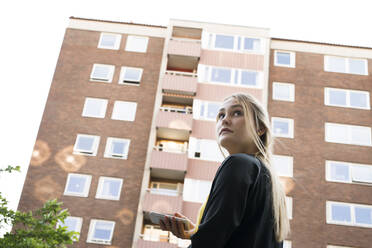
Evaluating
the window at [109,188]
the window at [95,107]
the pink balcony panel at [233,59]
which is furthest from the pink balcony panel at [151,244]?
the pink balcony panel at [233,59]

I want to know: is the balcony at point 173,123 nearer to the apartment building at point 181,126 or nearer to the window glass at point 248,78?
the apartment building at point 181,126

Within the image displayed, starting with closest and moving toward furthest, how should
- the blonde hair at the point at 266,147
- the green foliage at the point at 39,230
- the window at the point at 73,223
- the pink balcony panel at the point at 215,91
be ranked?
the blonde hair at the point at 266,147, the green foliage at the point at 39,230, the window at the point at 73,223, the pink balcony panel at the point at 215,91

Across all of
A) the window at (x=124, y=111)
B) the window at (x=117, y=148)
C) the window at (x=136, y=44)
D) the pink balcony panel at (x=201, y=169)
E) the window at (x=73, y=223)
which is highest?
the window at (x=136, y=44)

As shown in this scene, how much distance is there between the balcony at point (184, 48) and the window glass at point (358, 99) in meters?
11.9

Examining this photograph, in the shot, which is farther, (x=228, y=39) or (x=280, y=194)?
(x=228, y=39)

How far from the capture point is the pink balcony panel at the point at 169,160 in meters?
27.9

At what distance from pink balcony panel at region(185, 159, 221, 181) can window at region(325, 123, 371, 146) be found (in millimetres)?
8501

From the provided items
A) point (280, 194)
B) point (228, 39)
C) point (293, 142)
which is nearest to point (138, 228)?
point (293, 142)

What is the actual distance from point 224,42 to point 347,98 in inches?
399

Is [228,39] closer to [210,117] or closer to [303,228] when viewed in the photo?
[210,117]

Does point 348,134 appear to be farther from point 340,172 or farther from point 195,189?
point 195,189

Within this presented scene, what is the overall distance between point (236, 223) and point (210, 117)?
28556mm

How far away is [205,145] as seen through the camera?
2928cm

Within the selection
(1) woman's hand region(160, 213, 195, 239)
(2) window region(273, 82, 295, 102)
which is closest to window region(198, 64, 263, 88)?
(2) window region(273, 82, 295, 102)
